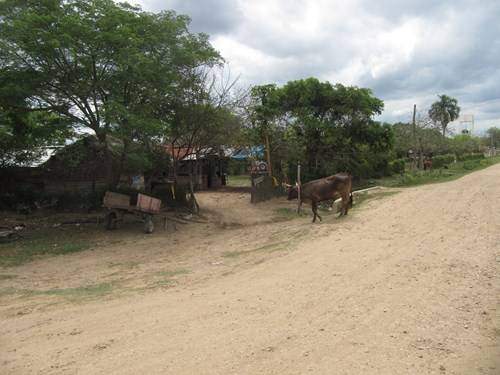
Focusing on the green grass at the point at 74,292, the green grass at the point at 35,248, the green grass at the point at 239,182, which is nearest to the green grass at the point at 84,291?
the green grass at the point at 74,292

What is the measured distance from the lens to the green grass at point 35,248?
34.5 ft

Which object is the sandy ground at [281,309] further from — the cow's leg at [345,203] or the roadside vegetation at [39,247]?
the cow's leg at [345,203]

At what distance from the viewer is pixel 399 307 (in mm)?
5074

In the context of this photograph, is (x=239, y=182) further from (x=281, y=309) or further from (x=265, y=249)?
(x=281, y=309)

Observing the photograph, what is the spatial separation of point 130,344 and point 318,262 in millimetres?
4222

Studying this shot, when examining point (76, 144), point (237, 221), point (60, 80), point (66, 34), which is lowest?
point (237, 221)

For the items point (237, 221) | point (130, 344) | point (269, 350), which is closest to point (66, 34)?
point (237, 221)

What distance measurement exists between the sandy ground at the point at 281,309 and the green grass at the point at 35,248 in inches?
28.3

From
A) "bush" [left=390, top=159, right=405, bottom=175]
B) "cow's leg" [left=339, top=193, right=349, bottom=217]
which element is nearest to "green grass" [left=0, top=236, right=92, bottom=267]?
"cow's leg" [left=339, top=193, right=349, bottom=217]

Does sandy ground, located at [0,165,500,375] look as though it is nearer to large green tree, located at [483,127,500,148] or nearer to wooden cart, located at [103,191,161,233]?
wooden cart, located at [103,191,161,233]

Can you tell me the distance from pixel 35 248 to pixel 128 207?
3.00 m

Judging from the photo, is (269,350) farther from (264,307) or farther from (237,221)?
(237,221)

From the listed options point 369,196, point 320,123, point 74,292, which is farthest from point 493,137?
point 74,292

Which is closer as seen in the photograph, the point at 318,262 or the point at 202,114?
the point at 318,262
